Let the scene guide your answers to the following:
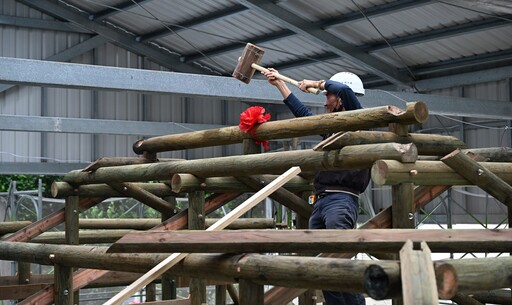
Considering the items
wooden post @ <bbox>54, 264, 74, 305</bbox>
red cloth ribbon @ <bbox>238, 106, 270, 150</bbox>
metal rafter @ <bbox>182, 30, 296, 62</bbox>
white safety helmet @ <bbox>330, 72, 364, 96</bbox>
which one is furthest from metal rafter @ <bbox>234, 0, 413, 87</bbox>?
wooden post @ <bbox>54, 264, 74, 305</bbox>

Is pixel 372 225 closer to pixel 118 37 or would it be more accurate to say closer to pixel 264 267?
pixel 264 267

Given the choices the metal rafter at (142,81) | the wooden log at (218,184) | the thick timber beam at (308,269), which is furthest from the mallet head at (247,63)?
the metal rafter at (142,81)

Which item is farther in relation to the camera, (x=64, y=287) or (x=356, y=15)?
(x=356, y=15)

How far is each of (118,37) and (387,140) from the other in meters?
20.5

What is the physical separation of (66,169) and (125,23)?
4.49m

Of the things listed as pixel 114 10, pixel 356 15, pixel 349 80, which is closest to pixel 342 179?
pixel 349 80

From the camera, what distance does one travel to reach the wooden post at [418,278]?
4250 mm

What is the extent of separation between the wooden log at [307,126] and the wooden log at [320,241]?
1577 mm

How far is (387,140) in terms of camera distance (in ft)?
24.3

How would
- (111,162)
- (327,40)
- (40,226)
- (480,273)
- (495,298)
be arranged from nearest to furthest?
(480,273), (495,298), (111,162), (40,226), (327,40)

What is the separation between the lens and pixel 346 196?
24.8 ft

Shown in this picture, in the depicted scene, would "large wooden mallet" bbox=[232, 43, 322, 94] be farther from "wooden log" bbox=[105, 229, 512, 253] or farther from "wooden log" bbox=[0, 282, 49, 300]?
"wooden log" bbox=[0, 282, 49, 300]

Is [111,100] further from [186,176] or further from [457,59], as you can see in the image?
[186,176]

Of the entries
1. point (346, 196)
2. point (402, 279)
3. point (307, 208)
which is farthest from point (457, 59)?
point (402, 279)
